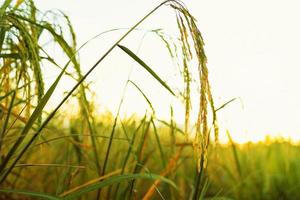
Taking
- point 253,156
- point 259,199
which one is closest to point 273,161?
point 253,156

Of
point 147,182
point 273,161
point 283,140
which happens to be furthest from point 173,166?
point 283,140

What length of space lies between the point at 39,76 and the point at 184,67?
32cm

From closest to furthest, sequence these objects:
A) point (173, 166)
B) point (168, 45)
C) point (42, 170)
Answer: point (168, 45), point (173, 166), point (42, 170)

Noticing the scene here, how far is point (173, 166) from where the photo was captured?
2174 mm

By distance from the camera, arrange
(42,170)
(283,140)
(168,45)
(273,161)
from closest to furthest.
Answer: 1. (168,45)
2. (42,170)
3. (273,161)
4. (283,140)

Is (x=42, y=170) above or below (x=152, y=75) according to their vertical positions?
below

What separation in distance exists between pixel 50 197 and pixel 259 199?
2.39 metres

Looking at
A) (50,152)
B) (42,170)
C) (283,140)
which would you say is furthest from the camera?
(283,140)

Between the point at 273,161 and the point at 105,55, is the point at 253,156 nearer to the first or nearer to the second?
the point at 273,161

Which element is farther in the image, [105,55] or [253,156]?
[253,156]

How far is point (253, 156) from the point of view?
3.84 meters

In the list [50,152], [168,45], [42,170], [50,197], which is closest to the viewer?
[50,197]

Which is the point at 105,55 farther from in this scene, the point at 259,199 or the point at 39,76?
the point at 259,199

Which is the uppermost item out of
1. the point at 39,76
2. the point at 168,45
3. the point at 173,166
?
the point at 168,45
